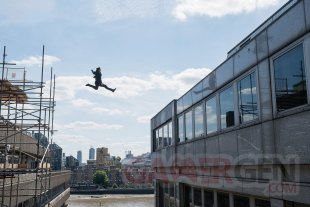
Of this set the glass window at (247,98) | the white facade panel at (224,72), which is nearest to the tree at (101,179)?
the white facade panel at (224,72)

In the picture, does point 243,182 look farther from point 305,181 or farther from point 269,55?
point 269,55

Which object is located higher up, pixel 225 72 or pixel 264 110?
pixel 225 72

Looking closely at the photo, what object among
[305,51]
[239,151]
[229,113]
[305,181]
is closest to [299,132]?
[305,181]

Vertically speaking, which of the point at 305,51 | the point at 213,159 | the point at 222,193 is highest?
the point at 305,51

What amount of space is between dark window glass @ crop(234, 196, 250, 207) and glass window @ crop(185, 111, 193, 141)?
540cm

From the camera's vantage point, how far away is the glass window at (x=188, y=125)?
1730cm

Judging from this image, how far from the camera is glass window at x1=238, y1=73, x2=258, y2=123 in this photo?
1058 cm

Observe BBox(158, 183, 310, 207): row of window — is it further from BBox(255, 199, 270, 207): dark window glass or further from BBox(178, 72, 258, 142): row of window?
BBox(178, 72, 258, 142): row of window

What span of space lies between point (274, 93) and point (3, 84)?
13.0m

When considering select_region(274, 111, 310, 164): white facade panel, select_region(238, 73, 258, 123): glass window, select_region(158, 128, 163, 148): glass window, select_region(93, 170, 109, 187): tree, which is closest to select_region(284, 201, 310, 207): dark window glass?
select_region(274, 111, 310, 164): white facade panel

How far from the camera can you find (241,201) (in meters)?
11.8

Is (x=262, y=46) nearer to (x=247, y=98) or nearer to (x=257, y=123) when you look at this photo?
(x=247, y=98)

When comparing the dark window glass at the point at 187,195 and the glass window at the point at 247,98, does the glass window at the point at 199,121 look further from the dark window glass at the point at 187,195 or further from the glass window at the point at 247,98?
the glass window at the point at 247,98

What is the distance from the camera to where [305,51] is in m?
8.10
